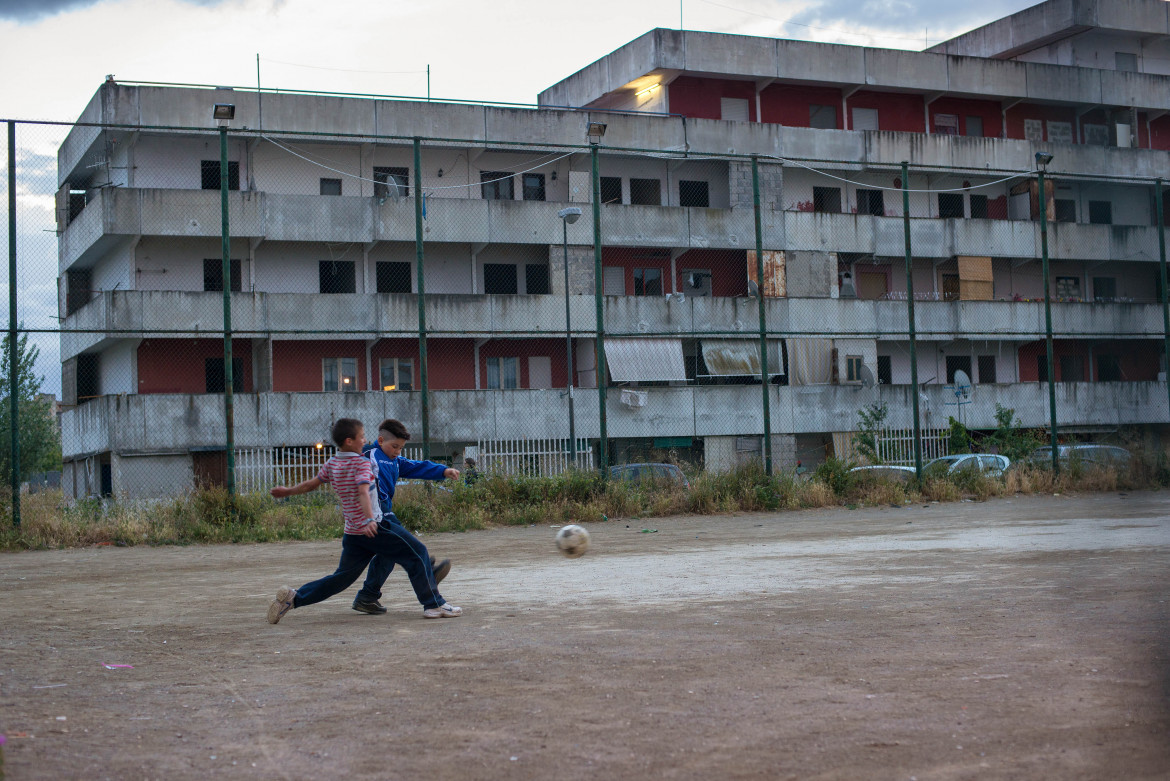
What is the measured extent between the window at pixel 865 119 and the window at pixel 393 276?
21.1 m

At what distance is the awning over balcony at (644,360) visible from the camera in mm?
43750

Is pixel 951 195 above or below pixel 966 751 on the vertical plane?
above

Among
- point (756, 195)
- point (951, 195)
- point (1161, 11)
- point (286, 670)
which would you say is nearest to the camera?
point (286, 670)

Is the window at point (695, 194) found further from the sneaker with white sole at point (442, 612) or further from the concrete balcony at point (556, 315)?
the sneaker with white sole at point (442, 612)

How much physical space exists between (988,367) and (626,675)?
48140 mm

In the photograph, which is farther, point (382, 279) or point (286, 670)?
point (382, 279)

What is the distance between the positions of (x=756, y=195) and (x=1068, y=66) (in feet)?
124

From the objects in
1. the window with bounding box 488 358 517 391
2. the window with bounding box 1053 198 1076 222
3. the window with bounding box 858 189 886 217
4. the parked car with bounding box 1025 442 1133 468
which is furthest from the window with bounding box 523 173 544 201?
the parked car with bounding box 1025 442 1133 468

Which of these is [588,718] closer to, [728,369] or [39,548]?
[39,548]

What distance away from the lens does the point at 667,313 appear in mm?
45375

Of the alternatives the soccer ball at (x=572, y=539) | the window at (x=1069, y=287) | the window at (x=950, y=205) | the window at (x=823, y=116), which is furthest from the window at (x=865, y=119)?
the soccer ball at (x=572, y=539)

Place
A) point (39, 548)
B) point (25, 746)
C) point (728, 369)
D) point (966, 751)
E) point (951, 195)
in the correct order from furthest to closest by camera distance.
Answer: point (951, 195)
point (728, 369)
point (39, 548)
point (25, 746)
point (966, 751)

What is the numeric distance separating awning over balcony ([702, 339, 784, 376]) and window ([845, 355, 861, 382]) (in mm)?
3218

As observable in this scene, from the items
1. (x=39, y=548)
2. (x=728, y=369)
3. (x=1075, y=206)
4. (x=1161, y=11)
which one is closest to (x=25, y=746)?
(x=39, y=548)
